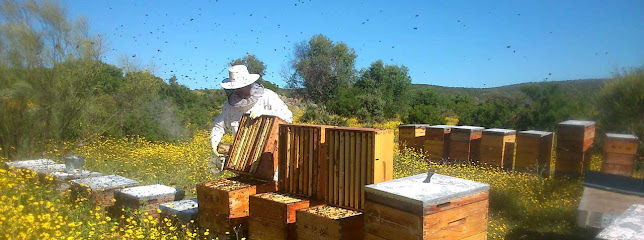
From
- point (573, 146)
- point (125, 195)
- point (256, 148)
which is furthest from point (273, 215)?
point (573, 146)

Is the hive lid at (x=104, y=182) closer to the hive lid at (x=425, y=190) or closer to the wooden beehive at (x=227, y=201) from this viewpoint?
the wooden beehive at (x=227, y=201)

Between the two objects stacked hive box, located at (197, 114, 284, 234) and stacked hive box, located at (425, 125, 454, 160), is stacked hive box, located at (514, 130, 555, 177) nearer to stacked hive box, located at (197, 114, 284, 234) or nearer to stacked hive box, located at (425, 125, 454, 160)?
stacked hive box, located at (425, 125, 454, 160)

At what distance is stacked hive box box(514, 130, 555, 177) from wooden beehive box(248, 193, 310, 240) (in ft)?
15.5

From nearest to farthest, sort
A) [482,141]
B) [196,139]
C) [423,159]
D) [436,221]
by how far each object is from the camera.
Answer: [436,221] → [482,141] → [423,159] → [196,139]

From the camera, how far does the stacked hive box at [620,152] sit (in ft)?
14.0

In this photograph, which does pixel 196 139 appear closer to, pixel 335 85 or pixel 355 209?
pixel 355 209

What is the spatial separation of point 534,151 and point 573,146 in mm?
2539

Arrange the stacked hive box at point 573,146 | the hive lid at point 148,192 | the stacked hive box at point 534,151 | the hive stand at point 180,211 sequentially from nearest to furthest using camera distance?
the hive stand at point 180,211 < the stacked hive box at point 573,146 < the hive lid at point 148,192 < the stacked hive box at point 534,151

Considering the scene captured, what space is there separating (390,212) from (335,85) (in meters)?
32.0

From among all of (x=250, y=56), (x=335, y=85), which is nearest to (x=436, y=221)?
(x=335, y=85)

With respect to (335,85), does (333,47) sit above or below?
above

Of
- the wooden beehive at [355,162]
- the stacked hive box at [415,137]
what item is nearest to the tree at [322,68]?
the stacked hive box at [415,137]

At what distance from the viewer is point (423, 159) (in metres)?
9.51

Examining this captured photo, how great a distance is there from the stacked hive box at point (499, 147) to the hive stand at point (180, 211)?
20.5ft
